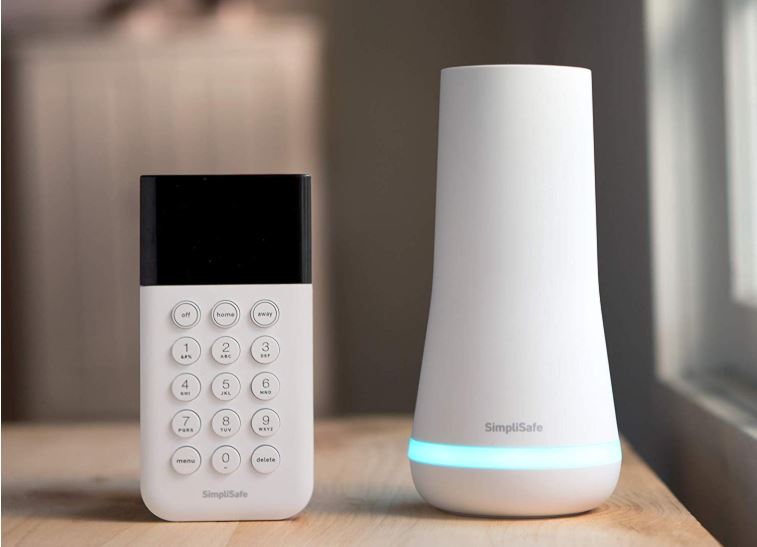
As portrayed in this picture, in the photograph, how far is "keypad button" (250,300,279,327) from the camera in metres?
0.53

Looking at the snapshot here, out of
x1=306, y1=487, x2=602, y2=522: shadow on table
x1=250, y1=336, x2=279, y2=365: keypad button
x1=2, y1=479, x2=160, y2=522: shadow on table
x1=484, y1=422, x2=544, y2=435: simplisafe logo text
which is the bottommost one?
x1=2, y1=479, x2=160, y2=522: shadow on table

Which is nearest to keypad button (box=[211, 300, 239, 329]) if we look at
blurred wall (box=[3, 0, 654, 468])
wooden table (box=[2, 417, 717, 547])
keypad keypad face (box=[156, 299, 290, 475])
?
keypad keypad face (box=[156, 299, 290, 475])

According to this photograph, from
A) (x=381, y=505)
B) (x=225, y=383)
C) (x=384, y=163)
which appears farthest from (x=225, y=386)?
(x=384, y=163)

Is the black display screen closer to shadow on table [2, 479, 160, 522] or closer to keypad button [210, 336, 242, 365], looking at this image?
keypad button [210, 336, 242, 365]

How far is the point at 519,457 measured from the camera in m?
0.51

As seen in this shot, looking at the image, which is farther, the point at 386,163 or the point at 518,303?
the point at 386,163

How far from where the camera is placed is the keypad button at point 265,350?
53 centimetres

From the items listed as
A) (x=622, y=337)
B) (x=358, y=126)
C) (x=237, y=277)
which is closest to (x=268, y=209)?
(x=237, y=277)

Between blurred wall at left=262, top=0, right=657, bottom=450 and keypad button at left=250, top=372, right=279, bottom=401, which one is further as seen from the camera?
blurred wall at left=262, top=0, right=657, bottom=450

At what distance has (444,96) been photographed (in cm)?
52

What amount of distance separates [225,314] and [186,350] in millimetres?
28

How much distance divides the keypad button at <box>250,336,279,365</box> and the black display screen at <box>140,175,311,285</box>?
0.11 feet

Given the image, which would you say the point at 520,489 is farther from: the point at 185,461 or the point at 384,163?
the point at 384,163

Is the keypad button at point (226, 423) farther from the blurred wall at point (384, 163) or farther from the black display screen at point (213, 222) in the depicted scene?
the blurred wall at point (384, 163)
